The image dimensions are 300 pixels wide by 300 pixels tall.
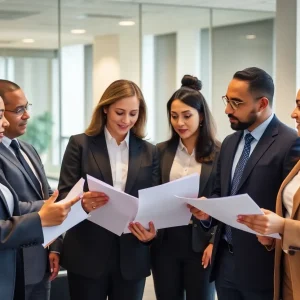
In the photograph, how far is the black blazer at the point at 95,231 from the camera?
3227 millimetres

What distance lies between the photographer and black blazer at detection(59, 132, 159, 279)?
3.23 metres

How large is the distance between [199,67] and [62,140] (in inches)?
90.7

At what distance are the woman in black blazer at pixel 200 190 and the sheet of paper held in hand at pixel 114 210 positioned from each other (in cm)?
47

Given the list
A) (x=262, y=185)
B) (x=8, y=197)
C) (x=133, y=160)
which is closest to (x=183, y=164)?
(x=133, y=160)

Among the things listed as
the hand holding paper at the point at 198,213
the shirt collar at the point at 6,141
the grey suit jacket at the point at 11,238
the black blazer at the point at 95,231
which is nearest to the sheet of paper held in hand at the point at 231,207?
the hand holding paper at the point at 198,213

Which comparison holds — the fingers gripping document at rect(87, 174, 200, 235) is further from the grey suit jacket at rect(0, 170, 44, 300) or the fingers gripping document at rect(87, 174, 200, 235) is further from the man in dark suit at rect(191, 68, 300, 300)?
the grey suit jacket at rect(0, 170, 44, 300)

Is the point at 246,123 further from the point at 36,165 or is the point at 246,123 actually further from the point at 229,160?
the point at 36,165

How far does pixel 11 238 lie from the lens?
2490 millimetres

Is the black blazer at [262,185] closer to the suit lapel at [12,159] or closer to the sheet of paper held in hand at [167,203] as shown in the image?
the sheet of paper held in hand at [167,203]

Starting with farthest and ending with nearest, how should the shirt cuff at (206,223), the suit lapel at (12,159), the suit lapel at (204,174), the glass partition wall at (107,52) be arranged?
1. the glass partition wall at (107,52)
2. the suit lapel at (204,174)
3. the shirt cuff at (206,223)
4. the suit lapel at (12,159)

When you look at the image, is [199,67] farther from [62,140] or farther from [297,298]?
[297,298]

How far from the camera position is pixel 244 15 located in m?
9.16

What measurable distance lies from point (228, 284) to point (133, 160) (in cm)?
78

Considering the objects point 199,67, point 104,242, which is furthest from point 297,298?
point 199,67
